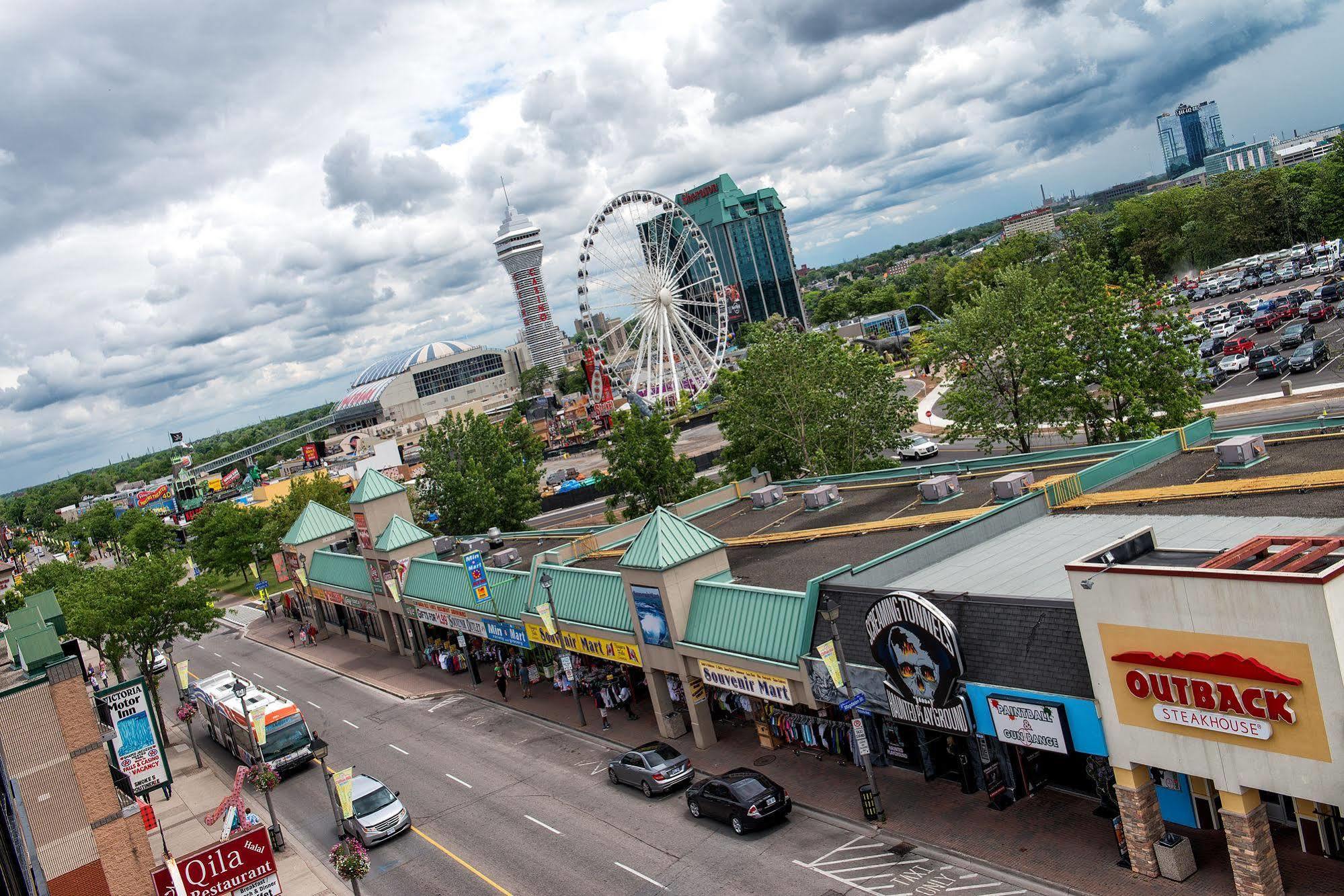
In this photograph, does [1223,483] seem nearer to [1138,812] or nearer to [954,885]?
[1138,812]

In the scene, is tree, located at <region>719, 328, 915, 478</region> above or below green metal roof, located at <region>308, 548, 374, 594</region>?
above

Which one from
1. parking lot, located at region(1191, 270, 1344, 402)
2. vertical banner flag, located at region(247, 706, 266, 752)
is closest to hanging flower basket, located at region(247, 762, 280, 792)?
vertical banner flag, located at region(247, 706, 266, 752)

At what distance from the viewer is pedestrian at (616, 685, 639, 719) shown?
3397 cm

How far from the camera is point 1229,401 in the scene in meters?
62.2

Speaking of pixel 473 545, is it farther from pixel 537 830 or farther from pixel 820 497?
pixel 537 830

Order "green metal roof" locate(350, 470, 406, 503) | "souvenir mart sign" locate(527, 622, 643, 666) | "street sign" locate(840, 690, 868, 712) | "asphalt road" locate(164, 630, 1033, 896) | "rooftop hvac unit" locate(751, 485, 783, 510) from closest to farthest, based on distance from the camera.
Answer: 1. "asphalt road" locate(164, 630, 1033, 896)
2. "street sign" locate(840, 690, 868, 712)
3. "souvenir mart sign" locate(527, 622, 643, 666)
4. "rooftop hvac unit" locate(751, 485, 783, 510)
5. "green metal roof" locate(350, 470, 406, 503)

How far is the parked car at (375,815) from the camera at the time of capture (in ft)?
90.3

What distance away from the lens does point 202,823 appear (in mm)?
32719

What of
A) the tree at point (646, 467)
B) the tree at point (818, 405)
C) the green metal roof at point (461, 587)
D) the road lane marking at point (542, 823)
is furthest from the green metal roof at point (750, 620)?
the tree at point (646, 467)

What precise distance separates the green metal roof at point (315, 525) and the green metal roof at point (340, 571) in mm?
1520

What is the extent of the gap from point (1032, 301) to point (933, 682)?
32.5m

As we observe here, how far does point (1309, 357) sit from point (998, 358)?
107 ft

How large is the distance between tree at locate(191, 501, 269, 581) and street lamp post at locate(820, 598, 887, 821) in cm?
7106

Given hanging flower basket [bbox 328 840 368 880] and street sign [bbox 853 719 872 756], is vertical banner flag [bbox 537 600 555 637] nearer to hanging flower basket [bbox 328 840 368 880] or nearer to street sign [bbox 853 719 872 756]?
hanging flower basket [bbox 328 840 368 880]
